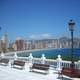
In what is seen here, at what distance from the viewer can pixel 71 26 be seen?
46.6 ft

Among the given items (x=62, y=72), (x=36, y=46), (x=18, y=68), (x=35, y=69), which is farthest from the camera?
(x=36, y=46)

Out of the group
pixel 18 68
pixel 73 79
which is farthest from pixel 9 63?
pixel 73 79

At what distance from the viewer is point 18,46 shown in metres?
113

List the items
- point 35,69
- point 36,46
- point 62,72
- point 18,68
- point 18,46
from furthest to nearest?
point 36,46 → point 18,46 → point 18,68 → point 35,69 → point 62,72

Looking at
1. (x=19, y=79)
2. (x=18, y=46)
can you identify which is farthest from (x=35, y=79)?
(x=18, y=46)

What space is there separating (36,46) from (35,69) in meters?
161

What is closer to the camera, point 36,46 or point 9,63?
point 9,63

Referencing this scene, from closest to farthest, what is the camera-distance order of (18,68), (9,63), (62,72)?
(62,72) < (18,68) < (9,63)

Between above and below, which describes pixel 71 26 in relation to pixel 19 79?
above

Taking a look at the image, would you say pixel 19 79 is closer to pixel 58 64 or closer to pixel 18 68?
pixel 58 64

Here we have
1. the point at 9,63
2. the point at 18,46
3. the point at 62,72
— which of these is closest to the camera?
the point at 62,72

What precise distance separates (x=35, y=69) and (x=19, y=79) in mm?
3054

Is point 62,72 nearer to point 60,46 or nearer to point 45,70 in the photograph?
point 45,70

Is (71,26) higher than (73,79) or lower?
higher
